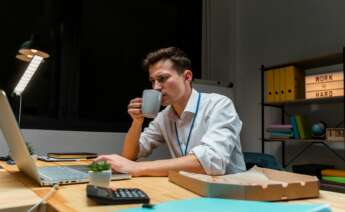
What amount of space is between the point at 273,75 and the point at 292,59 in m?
0.28

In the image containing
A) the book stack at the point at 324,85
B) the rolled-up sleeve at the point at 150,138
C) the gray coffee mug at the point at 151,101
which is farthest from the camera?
the book stack at the point at 324,85

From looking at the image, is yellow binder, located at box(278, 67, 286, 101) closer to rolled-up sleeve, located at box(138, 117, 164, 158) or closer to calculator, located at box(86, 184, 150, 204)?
rolled-up sleeve, located at box(138, 117, 164, 158)

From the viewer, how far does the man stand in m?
1.06

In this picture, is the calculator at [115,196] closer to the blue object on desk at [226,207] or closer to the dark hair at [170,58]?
the blue object on desk at [226,207]

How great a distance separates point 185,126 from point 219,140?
37cm

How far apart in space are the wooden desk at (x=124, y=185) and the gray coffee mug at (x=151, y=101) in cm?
43

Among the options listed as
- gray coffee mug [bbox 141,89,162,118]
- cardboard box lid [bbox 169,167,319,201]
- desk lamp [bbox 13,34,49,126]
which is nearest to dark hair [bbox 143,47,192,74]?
gray coffee mug [bbox 141,89,162,118]

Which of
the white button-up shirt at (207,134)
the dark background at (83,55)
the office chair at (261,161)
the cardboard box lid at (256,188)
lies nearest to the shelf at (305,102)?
the office chair at (261,161)

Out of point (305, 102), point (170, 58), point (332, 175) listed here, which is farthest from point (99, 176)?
point (305, 102)

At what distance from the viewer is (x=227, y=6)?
3.55m

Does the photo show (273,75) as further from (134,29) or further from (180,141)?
(180,141)

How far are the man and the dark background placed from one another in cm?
111

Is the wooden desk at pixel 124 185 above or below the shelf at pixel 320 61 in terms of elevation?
below

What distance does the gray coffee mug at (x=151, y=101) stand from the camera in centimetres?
132
